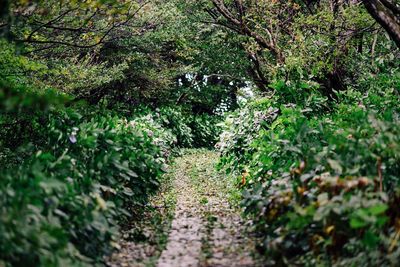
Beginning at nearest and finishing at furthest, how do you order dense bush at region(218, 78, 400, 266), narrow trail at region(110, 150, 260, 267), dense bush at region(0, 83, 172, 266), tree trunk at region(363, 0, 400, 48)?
dense bush at region(0, 83, 172, 266) < dense bush at region(218, 78, 400, 266) < narrow trail at region(110, 150, 260, 267) < tree trunk at region(363, 0, 400, 48)

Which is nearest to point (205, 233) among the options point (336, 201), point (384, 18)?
point (336, 201)

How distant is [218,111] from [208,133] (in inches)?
209

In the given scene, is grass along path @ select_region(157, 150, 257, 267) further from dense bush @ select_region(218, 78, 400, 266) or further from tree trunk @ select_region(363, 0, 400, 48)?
tree trunk @ select_region(363, 0, 400, 48)

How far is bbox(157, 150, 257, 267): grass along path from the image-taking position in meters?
4.84

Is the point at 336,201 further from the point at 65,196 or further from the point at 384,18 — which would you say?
the point at 384,18

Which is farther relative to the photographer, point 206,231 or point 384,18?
point 384,18

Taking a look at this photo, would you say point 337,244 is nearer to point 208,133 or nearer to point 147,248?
point 147,248

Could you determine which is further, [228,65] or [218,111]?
[218,111]

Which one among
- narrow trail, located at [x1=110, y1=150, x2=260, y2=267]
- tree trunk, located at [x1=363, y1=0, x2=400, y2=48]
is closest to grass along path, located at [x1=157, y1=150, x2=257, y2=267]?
narrow trail, located at [x1=110, y1=150, x2=260, y2=267]

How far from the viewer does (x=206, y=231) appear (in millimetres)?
6035

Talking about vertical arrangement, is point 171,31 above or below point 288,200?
above

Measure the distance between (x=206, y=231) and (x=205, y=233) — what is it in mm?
110

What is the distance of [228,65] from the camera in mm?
20656

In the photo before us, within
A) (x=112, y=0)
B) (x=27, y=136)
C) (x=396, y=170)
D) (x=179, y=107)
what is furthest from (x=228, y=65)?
(x=396, y=170)
